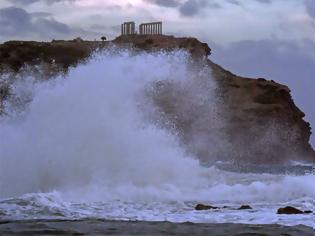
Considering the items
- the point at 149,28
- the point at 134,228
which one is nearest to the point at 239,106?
the point at 149,28

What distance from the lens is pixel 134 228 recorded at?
8273mm

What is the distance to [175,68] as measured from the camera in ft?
65.3

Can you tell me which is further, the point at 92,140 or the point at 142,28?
the point at 142,28

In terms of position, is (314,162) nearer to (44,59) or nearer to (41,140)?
(44,59)

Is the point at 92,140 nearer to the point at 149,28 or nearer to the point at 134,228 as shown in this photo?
the point at 134,228

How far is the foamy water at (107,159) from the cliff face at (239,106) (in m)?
35.4

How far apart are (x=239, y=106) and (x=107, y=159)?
4366 centimetres

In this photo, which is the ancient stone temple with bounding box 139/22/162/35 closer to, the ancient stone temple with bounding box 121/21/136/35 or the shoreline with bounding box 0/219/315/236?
the ancient stone temple with bounding box 121/21/136/35

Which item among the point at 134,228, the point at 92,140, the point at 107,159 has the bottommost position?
the point at 134,228

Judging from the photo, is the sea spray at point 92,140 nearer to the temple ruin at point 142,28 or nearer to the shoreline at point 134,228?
the shoreline at point 134,228

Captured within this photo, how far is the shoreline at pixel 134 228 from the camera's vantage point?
26.0ft

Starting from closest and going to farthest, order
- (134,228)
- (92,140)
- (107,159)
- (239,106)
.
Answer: (134,228)
(107,159)
(92,140)
(239,106)

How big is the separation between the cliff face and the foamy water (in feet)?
116

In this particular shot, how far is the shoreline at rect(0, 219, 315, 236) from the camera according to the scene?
7.93 meters
